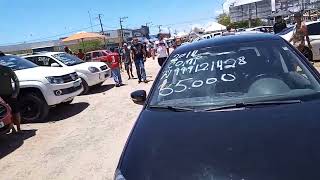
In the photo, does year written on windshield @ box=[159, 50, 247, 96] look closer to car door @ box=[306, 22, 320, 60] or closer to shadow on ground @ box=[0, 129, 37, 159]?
shadow on ground @ box=[0, 129, 37, 159]

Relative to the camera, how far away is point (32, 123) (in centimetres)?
1006

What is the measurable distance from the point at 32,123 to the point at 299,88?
761 centimetres

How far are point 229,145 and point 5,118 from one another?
6076 millimetres

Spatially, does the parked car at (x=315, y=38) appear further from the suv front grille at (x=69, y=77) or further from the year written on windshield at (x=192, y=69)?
the year written on windshield at (x=192, y=69)

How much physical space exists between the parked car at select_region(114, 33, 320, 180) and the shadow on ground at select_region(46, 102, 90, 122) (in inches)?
240

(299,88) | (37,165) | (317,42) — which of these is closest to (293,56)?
(299,88)

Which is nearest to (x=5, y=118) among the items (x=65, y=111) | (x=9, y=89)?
(x=9, y=89)

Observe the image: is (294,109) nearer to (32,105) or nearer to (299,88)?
(299,88)

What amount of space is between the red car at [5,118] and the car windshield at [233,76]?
4430 mm

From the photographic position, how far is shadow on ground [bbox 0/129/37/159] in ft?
25.6

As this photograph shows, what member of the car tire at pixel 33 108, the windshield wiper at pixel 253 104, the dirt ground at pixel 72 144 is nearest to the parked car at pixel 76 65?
the dirt ground at pixel 72 144

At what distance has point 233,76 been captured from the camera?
4000 millimetres

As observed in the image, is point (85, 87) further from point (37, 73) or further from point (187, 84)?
point (187, 84)

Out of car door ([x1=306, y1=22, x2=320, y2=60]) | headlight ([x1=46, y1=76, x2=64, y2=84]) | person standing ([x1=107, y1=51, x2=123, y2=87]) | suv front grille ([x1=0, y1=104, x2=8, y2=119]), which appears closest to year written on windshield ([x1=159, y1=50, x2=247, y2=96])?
suv front grille ([x1=0, y1=104, x2=8, y2=119])
